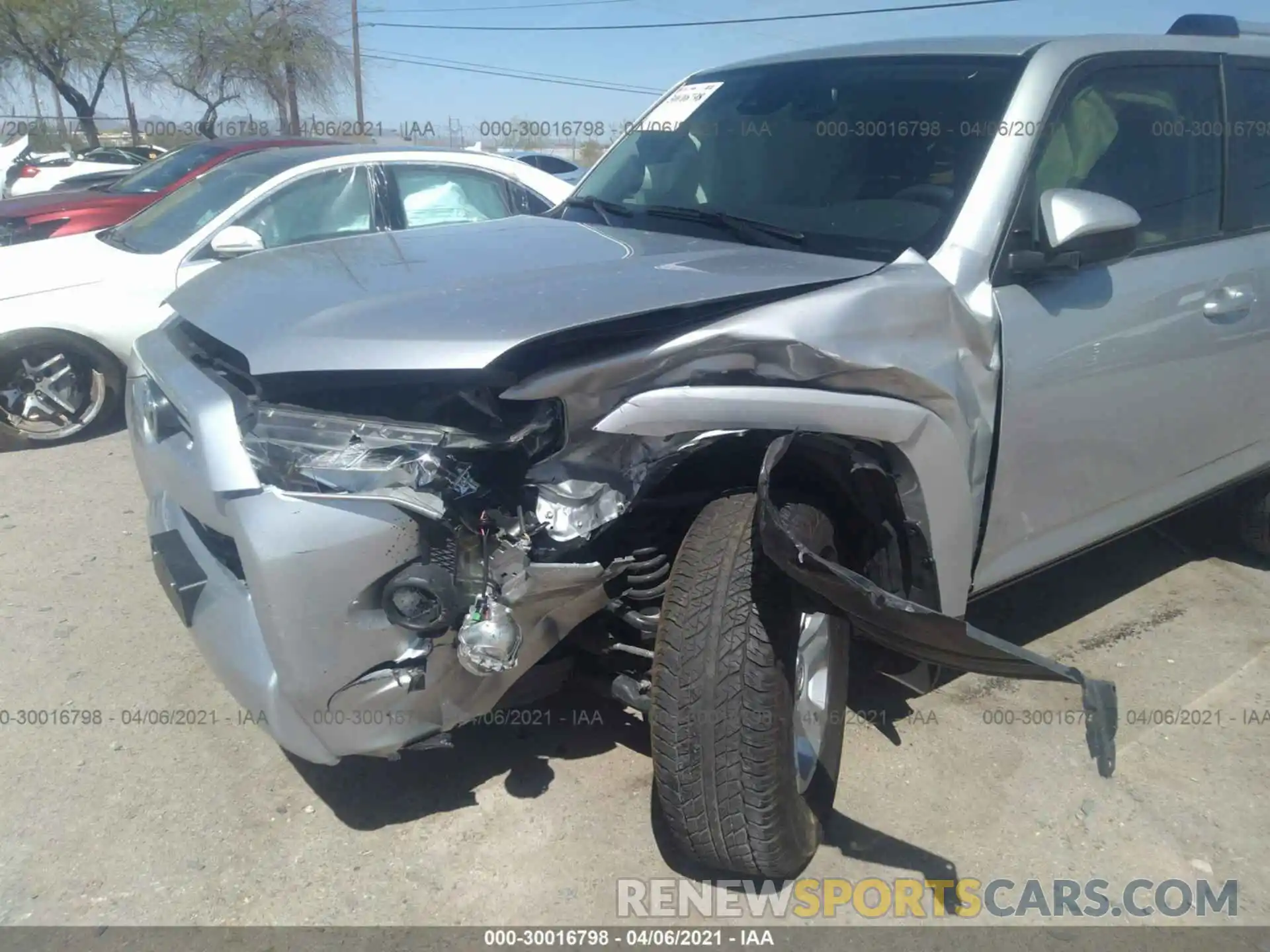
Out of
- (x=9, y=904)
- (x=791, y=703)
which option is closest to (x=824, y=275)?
(x=791, y=703)

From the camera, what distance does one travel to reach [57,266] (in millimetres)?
5590

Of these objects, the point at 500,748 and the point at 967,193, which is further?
the point at 500,748

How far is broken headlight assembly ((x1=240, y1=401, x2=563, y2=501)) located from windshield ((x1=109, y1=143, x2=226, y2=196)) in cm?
622

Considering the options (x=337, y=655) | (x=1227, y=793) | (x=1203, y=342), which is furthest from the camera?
(x=1203, y=342)

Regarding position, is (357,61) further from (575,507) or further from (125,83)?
(575,507)

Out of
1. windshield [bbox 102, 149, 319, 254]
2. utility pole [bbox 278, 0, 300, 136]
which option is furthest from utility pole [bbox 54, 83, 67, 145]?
windshield [bbox 102, 149, 319, 254]

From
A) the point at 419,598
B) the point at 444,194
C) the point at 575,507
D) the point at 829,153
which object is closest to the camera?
the point at 419,598

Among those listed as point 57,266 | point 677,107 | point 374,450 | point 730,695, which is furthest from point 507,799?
point 57,266

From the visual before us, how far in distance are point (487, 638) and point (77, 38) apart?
3369 centimetres

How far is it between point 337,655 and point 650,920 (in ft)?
3.31

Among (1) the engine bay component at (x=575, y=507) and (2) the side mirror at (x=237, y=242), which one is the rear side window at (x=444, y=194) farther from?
(1) the engine bay component at (x=575, y=507)

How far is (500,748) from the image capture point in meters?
3.02

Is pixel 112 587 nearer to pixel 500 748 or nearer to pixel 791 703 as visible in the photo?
pixel 500 748

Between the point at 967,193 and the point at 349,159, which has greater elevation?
the point at 967,193
